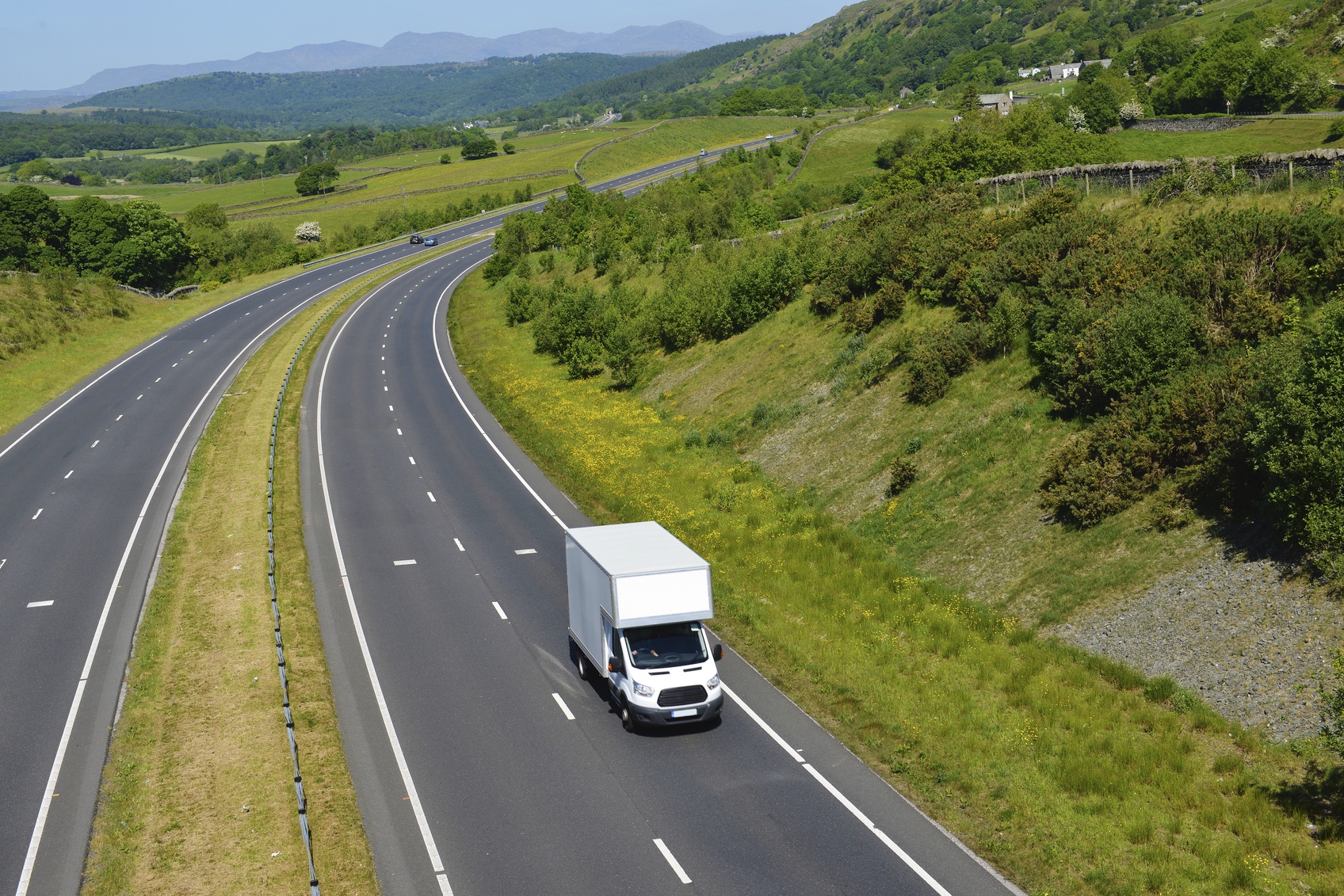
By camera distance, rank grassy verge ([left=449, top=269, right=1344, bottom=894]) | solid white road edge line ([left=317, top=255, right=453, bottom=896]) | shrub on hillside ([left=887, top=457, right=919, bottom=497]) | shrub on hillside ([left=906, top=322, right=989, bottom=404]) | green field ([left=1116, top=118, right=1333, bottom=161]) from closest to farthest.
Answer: grassy verge ([left=449, top=269, right=1344, bottom=894]) < solid white road edge line ([left=317, top=255, right=453, bottom=896]) < shrub on hillside ([left=887, top=457, right=919, bottom=497]) < shrub on hillside ([left=906, top=322, right=989, bottom=404]) < green field ([left=1116, top=118, right=1333, bottom=161])

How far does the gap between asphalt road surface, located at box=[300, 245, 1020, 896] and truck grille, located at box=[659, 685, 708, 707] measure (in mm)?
911

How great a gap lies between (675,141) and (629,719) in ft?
553

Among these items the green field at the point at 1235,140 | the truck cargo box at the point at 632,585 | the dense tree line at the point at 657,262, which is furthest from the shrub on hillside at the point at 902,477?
the green field at the point at 1235,140

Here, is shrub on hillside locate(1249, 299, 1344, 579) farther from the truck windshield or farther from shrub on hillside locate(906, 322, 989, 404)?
shrub on hillside locate(906, 322, 989, 404)

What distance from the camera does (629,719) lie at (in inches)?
775

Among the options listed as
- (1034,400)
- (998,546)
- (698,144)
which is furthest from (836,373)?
(698,144)

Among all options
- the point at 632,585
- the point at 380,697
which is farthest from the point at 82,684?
the point at 632,585

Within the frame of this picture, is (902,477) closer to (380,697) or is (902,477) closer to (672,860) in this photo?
(380,697)

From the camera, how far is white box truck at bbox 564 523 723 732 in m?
19.2

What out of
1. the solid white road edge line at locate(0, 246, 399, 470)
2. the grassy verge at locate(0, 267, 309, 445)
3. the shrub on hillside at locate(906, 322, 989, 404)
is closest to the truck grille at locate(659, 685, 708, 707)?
the shrub on hillside at locate(906, 322, 989, 404)

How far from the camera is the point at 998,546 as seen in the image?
84.4 ft

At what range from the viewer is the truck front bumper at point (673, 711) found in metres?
Result: 19.1

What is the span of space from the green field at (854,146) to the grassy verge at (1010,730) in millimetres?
87497

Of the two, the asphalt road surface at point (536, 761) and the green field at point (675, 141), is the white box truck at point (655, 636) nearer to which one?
the asphalt road surface at point (536, 761)
